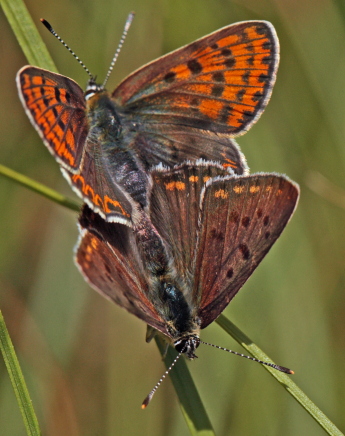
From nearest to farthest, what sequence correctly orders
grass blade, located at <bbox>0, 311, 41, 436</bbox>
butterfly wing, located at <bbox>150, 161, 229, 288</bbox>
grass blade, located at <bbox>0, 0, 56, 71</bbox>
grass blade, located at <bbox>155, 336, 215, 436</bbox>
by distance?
1. grass blade, located at <bbox>0, 311, 41, 436</bbox>
2. grass blade, located at <bbox>155, 336, 215, 436</bbox>
3. grass blade, located at <bbox>0, 0, 56, 71</bbox>
4. butterfly wing, located at <bbox>150, 161, 229, 288</bbox>

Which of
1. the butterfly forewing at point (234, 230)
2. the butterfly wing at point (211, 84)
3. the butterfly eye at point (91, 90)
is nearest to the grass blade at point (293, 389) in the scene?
the butterfly forewing at point (234, 230)

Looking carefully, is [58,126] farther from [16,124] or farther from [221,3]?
[221,3]

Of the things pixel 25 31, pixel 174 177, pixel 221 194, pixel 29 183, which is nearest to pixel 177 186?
pixel 174 177

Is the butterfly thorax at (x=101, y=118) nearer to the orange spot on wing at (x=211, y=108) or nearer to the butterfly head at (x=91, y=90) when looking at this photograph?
the butterfly head at (x=91, y=90)

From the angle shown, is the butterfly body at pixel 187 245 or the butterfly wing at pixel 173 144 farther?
the butterfly wing at pixel 173 144

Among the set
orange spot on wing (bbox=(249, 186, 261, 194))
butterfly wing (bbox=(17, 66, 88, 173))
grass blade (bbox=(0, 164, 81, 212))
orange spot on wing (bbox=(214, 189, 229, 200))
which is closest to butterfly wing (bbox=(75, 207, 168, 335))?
grass blade (bbox=(0, 164, 81, 212))

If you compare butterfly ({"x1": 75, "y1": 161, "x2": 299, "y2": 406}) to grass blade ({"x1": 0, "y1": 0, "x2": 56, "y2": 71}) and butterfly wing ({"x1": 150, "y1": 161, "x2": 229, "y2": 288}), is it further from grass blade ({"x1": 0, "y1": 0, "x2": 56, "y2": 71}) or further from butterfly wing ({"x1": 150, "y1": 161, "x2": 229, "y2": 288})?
grass blade ({"x1": 0, "y1": 0, "x2": 56, "y2": 71})
